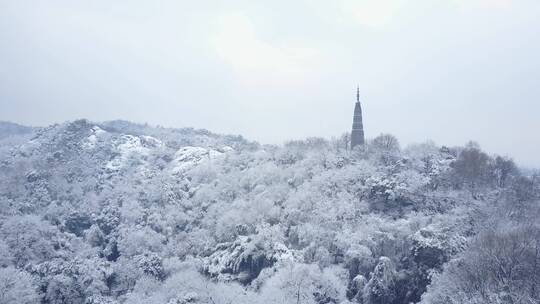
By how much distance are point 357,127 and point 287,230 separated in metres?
37.1

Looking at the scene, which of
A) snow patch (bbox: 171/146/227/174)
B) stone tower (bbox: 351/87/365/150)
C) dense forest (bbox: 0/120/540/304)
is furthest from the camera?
snow patch (bbox: 171/146/227/174)

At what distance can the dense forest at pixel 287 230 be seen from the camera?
176 ft

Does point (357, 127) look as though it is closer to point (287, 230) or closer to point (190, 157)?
point (287, 230)

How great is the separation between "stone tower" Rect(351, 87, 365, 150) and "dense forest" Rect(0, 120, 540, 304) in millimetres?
3247

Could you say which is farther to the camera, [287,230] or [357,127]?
[357,127]

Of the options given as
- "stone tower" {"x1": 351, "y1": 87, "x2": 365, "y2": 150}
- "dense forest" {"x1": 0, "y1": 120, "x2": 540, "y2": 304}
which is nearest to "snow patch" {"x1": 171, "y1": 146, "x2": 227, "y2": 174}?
"dense forest" {"x1": 0, "y1": 120, "x2": 540, "y2": 304}

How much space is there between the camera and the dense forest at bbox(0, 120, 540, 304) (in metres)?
53.6

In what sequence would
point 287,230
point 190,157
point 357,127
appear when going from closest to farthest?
point 287,230, point 357,127, point 190,157

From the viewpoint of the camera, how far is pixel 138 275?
7006 centimetres

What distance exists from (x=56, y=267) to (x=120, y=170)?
78.8m

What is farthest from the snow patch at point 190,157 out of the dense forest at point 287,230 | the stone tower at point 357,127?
the stone tower at point 357,127

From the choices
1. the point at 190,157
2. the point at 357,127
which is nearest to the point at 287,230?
the point at 357,127

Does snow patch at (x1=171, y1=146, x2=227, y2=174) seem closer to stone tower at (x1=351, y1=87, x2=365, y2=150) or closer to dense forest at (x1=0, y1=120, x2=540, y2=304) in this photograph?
dense forest at (x1=0, y1=120, x2=540, y2=304)

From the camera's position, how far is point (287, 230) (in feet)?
253
